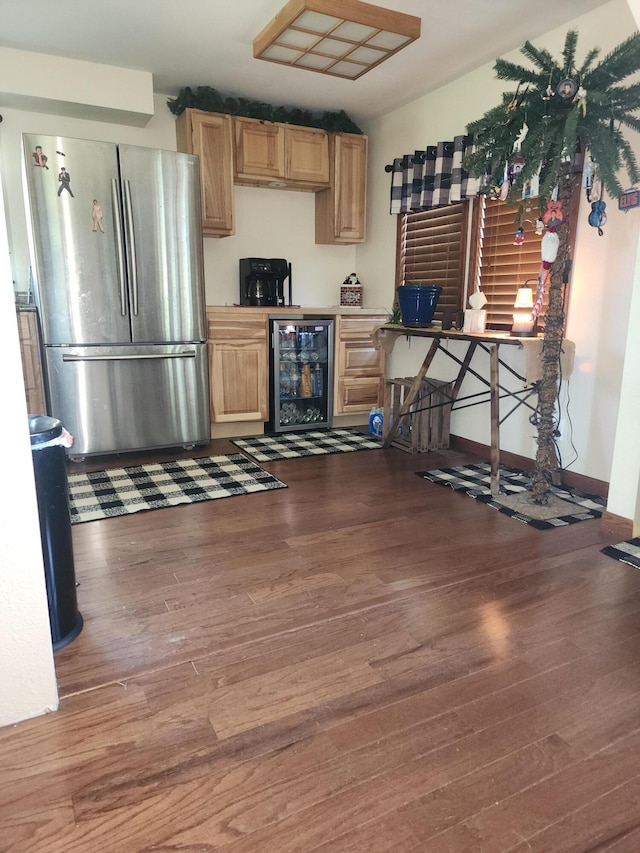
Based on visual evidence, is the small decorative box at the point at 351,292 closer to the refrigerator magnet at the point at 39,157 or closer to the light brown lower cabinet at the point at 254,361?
the light brown lower cabinet at the point at 254,361

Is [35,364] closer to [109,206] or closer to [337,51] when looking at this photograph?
[109,206]

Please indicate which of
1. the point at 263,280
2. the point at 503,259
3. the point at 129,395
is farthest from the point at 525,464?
the point at 129,395

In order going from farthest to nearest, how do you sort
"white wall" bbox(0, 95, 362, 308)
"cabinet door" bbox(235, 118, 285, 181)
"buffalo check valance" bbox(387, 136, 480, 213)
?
"cabinet door" bbox(235, 118, 285, 181) → "white wall" bbox(0, 95, 362, 308) → "buffalo check valance" bbox(387, 136, 480, 213)

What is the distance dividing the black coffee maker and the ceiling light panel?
4.68ft

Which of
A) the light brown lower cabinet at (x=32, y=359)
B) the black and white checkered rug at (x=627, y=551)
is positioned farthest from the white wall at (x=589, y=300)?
the light brown lower cabinet at (x=32, y=359)

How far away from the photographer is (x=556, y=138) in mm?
2375

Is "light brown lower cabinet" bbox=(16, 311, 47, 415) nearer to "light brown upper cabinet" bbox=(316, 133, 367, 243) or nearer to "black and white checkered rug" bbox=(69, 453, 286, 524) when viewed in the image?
"black and white checkered rug" bbox=(69, 453, 286, 524)

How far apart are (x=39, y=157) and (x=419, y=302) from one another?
2.39 metres

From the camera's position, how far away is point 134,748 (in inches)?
52.4

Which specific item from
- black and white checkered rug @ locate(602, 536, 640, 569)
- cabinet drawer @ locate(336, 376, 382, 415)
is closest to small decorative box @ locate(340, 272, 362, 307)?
cabinet drawer @ locate(336, 376, 382, 415)

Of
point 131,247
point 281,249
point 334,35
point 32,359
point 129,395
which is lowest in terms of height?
point 129,395

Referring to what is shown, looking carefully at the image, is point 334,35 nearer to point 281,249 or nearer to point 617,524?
point 281,249

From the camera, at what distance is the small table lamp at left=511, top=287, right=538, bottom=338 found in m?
3.04

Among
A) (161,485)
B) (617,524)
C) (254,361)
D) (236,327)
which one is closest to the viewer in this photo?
(617,524)
